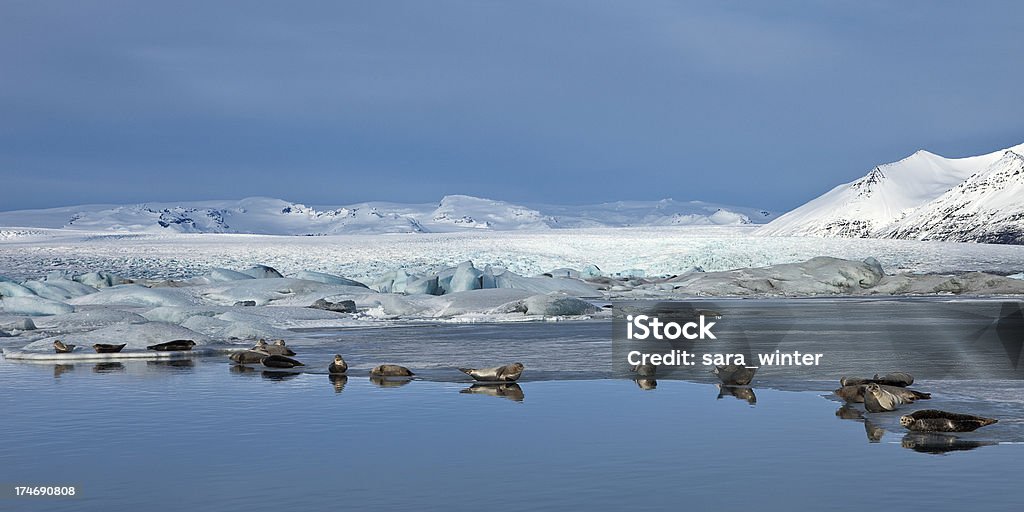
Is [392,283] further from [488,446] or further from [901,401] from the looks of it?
[488,446]

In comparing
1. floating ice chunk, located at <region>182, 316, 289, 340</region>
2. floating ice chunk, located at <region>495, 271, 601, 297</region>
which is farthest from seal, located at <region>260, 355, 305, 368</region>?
floating ice chunk, located at <region>495, 271, 601, 297</region>

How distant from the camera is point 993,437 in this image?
544 centimetres

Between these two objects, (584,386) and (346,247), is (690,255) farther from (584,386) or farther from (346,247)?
(584,386)

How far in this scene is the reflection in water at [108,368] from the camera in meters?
9.26

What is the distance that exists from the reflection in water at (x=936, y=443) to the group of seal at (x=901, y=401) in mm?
94

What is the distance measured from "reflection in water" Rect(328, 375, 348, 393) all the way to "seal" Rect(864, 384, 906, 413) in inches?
138

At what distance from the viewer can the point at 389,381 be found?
8.30m

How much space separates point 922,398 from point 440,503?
3858 millimetres

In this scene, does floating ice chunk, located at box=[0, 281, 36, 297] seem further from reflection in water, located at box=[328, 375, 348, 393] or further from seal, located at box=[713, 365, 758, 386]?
seal, located at box=[713, 365, 758, 386]

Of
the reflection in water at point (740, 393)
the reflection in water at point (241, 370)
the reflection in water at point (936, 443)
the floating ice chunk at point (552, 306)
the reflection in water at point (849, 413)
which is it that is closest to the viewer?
the reflection in water at point (936, 443)

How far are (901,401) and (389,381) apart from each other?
3634 mm

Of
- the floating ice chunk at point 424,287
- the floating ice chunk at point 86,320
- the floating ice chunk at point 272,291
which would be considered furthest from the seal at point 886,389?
the floating ice chunk at point 424,287

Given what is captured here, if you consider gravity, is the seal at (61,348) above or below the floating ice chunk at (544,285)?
below

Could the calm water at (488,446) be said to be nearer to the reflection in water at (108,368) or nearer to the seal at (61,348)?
the reflection in water at (108,368)
